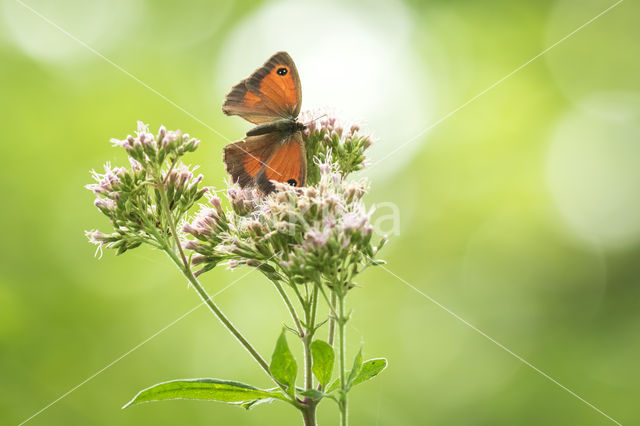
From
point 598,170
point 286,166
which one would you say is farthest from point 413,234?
point 286,166

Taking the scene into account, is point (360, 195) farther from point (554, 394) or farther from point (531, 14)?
point (531, 14)

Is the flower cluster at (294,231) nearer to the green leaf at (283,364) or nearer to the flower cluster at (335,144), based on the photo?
the flower cluster at (335,144)

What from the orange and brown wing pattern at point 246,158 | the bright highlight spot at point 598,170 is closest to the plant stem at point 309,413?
the orange and brown wing pattern at point 246,158

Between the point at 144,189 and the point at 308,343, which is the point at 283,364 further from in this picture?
the point at 144,189

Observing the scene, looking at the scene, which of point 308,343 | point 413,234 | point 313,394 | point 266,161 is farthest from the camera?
point 413,234

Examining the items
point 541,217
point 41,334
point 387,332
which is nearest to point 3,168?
point 41,334

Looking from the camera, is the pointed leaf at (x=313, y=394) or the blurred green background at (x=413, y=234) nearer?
the pointed leaf at (x=313, y=394)
